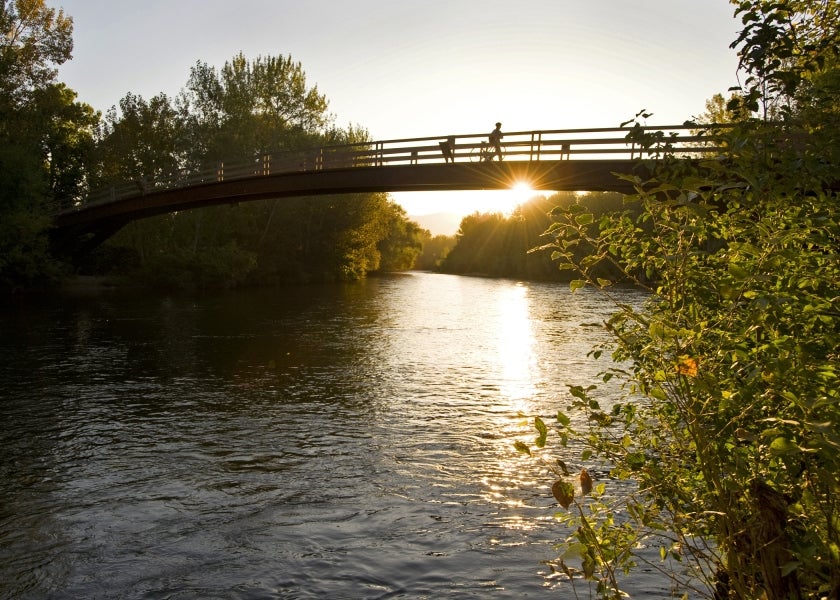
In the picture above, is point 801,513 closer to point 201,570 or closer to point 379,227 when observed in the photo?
point 201,570

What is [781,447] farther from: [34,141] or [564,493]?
[34,141]

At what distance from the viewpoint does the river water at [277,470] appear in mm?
6922

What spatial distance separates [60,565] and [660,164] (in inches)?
277

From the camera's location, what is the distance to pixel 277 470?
395 inches

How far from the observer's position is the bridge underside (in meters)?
23.0

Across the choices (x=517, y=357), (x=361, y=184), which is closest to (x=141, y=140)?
(x=361, y=184)

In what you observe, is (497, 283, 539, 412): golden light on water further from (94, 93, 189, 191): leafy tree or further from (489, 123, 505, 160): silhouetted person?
(94, 93, 189, 191): leafy tree

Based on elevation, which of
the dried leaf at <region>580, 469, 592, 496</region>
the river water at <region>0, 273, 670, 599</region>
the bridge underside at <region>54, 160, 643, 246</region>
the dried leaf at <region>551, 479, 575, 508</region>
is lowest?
the river water at <region>0, 273, 670, 599</region>

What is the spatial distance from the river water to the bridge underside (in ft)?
19.5

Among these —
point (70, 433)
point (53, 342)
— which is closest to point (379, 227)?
point (53, 342)

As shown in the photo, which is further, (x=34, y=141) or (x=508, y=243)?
(x=508, y=243)

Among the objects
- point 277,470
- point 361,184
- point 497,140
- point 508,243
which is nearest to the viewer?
point 277,470

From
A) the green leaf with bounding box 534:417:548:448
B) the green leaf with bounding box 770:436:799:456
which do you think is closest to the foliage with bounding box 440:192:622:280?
the green leaf with bounding box 534:417:548:448

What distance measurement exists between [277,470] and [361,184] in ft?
63.7
